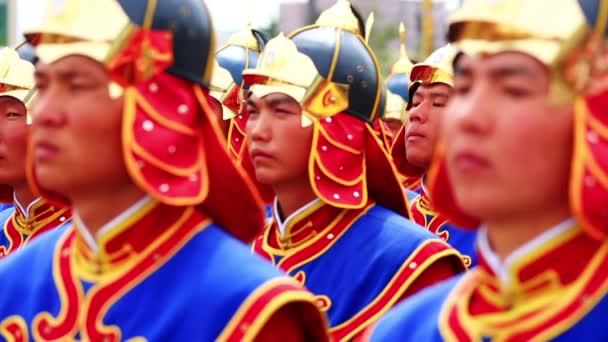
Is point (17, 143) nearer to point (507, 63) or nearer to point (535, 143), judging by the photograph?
point (507, 63)

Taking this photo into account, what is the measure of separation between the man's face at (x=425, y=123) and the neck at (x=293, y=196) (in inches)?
51.0

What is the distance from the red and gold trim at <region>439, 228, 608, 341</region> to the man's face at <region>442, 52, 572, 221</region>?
5.1 inches

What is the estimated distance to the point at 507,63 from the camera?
362 cm

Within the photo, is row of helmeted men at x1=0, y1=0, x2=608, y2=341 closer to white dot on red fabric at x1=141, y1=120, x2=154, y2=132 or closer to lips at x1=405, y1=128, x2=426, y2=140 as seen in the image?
white dot on red fabric at x1=141, y1=120, x2=154, y2=132

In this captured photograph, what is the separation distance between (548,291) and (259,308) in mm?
1023

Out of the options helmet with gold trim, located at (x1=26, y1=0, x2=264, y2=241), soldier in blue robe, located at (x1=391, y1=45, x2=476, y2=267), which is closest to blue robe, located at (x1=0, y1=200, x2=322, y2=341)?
helmet with gold trim, located at (x1=26, y1=0, x2=264, y2=241)

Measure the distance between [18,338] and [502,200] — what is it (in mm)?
1863

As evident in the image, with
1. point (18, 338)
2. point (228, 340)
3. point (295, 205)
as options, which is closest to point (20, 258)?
point (18, 338)

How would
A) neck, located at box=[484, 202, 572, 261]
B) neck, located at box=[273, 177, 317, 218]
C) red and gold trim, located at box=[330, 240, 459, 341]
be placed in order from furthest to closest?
neck, located at box=[273, 177, 317, 218] → red and gold trim, located at box=[330, 240, 459, 341] → neck, located at box=[484, 202, 572, 261]

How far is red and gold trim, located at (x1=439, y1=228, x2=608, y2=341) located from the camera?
3580mm

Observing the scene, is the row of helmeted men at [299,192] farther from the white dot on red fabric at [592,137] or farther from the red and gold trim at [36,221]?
the red and gold trim at [36,221]

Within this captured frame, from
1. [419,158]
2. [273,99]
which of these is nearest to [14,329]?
[273,99]

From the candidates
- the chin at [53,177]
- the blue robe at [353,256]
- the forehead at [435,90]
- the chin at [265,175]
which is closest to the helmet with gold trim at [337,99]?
the blue robe at [353,256]

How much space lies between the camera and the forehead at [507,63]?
11.8 ft
